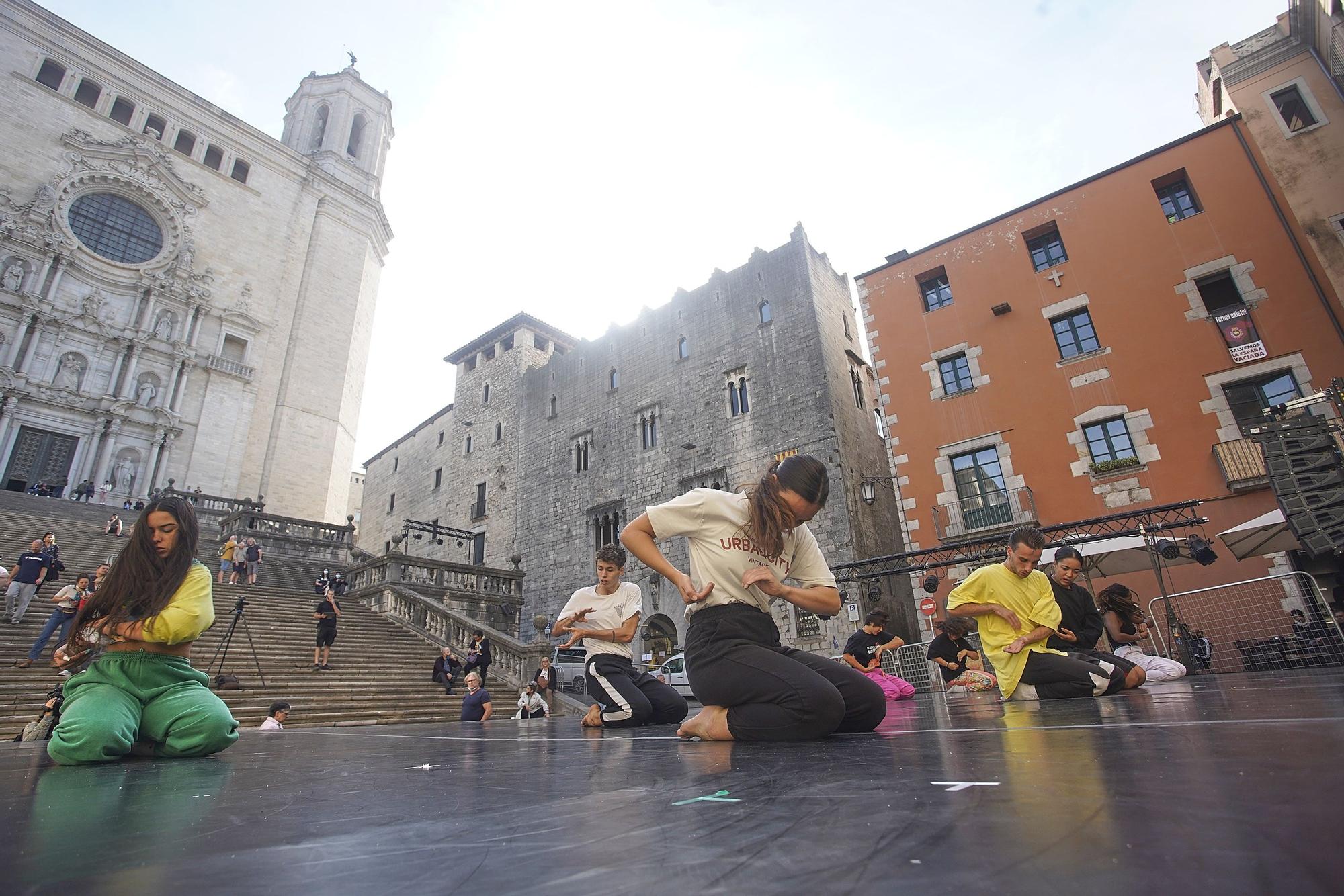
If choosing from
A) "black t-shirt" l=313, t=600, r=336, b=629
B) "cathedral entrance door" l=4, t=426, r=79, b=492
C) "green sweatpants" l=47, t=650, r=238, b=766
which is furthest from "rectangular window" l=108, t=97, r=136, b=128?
"green sweatpants" l=47, t=650, r=238, b=766

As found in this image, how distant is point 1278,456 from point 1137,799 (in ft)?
32.3

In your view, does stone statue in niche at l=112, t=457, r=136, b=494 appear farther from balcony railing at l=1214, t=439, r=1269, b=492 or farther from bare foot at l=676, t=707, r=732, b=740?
balcony railing at l=1214, t=439, r=1269, b=492

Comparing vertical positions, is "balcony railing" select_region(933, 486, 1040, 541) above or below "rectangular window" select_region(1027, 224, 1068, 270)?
below

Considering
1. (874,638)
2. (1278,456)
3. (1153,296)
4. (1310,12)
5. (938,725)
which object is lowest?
(938,725)

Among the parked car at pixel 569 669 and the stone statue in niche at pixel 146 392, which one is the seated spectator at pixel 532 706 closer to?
the parked car at pixel 569 669

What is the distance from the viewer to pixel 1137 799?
1.07m

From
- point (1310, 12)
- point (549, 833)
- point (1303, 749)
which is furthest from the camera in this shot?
point (1310, 12)

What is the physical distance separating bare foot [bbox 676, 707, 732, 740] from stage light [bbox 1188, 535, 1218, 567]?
10086 mm

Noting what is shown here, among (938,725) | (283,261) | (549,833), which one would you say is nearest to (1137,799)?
(549,833)

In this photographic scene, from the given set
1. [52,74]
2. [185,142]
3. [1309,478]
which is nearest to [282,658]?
[1309,478]

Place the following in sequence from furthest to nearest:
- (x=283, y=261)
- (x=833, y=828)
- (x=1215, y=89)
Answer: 1. (x=283, y=261)
2. (x=1215, y=89)
3. (x=833, y=828)

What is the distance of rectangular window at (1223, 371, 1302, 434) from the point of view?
12969 mm

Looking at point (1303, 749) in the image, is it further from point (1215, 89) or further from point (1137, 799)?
point (1215, 89)

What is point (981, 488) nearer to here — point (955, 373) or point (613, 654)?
point (955, 373)
